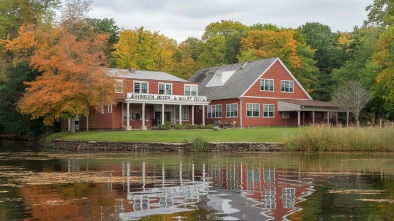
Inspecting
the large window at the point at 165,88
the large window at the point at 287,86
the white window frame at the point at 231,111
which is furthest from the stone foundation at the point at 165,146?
the large window at the point at 287,86

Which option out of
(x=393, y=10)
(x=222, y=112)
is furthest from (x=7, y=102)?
(x=393, y=10)

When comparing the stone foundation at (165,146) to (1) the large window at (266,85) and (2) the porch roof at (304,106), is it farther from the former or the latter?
(1) the large window at (266,85)

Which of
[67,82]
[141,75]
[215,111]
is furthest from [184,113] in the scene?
[67,82]

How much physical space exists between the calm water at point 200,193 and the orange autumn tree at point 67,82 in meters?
25.7

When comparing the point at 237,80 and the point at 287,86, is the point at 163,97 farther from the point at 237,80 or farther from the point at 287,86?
the point at 287,86

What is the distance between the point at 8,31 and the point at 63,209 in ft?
216

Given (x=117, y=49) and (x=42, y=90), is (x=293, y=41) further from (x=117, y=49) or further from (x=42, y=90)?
(x=42, y=90)

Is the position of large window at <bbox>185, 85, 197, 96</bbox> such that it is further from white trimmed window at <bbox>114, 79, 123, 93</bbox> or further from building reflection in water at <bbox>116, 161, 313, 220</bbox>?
building reflection in water at <bbox>116, 161, 313, 220</bbox>

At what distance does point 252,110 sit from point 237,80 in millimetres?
4665

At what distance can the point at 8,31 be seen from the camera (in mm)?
73688

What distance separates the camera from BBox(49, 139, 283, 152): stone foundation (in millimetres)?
39719

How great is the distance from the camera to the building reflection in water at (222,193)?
41.1ft

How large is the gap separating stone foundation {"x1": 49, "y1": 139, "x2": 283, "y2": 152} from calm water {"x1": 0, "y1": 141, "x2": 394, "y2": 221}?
14642 millimetres

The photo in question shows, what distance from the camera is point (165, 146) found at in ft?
138
